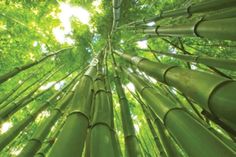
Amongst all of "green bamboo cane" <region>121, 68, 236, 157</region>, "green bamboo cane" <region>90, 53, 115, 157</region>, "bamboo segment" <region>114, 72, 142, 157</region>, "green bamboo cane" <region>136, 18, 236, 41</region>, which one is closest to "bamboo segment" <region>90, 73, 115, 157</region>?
"green bamboo cane" <region>90, 53, 115, 157</region>

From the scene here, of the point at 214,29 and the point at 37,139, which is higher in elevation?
the point at 214,29

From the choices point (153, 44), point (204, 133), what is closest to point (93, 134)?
point (204, 133)

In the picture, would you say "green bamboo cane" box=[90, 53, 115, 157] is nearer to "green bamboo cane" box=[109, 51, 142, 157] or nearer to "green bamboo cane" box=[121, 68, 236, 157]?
"green bamboo cane" box=[121, 68, 236, 157]

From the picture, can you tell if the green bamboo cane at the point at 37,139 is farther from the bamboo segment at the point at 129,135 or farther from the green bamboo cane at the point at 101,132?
the bamboo segment at the point at 129,135

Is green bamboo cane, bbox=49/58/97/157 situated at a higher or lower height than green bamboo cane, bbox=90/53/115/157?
higher

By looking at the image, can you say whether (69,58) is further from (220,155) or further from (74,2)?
(220,155)

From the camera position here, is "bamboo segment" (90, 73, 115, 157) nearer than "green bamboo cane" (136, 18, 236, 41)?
Yes

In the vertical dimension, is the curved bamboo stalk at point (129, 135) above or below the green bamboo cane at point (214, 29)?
below

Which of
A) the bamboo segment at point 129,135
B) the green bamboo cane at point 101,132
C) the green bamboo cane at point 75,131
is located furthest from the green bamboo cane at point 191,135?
the bamboo segment at point 129,135

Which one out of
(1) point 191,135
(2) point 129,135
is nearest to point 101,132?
(1) point 191,135

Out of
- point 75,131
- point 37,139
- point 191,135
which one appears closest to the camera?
point 191,135

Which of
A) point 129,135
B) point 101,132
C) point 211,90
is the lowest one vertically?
point 129,135

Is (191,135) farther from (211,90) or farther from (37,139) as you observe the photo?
(37,139)

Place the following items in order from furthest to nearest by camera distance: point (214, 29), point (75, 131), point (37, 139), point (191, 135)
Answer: point (37, 139) < point (214, 29) < point (75, 131) < point (191, 135)
